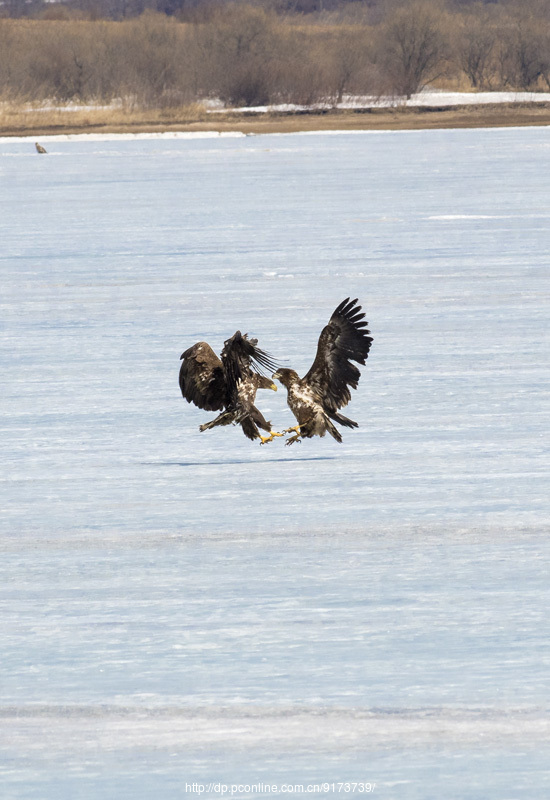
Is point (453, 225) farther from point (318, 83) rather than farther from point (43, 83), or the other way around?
point (43, 83)

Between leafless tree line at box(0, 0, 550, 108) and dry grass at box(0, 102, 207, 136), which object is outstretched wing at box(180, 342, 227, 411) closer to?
dry grass at box(0, 102, 207, 136)

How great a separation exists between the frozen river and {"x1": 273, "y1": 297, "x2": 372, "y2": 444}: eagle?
216 millimetres

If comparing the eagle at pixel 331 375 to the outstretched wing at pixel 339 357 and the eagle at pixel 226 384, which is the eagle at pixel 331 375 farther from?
the eagle at pixel 226 384

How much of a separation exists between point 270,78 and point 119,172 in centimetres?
2789

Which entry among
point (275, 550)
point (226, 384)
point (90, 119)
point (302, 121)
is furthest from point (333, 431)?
point (302, 121)

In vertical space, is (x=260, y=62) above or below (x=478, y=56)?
above

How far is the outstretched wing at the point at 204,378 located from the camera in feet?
20.6

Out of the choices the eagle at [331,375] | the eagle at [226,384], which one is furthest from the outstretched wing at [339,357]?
the eagle at [226,384]

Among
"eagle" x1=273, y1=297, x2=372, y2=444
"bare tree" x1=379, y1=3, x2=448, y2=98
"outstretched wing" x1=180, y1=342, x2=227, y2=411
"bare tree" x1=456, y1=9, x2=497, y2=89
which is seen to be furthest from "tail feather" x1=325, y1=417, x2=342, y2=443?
"bare tree" x1=456, y1=9, x2=497, y2=89

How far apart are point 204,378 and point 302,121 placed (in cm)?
4114

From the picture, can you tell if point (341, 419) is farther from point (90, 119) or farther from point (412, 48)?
point (412, 48)

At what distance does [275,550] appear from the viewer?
199 inches

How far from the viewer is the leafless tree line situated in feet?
176

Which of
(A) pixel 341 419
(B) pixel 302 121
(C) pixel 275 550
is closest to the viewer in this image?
(C) pixel 275 550
